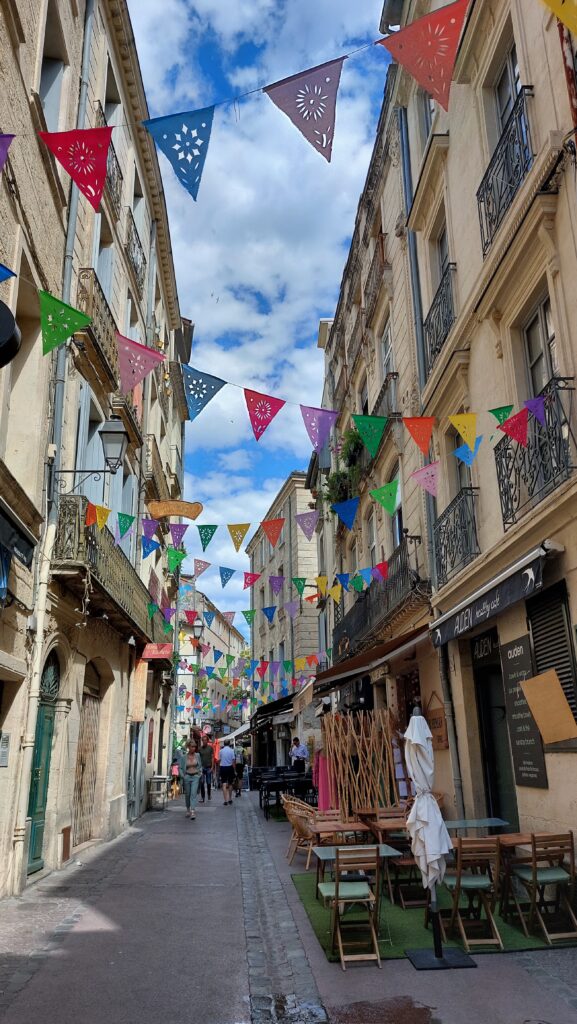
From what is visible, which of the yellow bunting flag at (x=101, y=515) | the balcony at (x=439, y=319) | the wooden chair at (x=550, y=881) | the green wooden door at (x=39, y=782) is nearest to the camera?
A: the wooden chair at (x=550, y=881)

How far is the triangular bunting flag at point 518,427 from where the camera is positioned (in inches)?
293

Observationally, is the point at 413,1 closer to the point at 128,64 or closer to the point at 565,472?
the point at 128,64

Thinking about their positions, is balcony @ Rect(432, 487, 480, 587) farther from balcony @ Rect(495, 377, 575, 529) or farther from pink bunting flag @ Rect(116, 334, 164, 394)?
pink bunting flag @ Rect(116, 334, 164, 394)

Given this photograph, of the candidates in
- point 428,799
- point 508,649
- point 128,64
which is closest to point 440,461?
point 508,649

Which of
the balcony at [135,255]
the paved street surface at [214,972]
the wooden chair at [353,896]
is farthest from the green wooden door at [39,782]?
the balcony at [135,255]

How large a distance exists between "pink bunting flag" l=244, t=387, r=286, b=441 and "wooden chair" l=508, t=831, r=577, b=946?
592cm

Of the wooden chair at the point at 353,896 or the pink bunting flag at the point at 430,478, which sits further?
the pink bunting flag at the point at 430,478

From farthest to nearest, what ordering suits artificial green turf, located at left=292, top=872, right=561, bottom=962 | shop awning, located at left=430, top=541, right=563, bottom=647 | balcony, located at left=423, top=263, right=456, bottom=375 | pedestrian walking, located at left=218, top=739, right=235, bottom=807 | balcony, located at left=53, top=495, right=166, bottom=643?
1. pedestrian walking, located at left=218, top=739, right=235, bottom=807
2. balcony, located at left=423, top=263, right=456, bottom=375
3. balcony, located at left=53, top=495, right=166, bottom=643
4. shop awning, located at left=430, top=541, right=563, bottom=647
5. artificial green turf, located at left=292, top=872, right=561, bottom=962

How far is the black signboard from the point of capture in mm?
6832

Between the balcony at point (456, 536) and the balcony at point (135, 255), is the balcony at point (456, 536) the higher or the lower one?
the lower one

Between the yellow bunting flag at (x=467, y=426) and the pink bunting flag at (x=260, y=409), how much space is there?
7.39ft

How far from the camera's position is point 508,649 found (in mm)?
8070

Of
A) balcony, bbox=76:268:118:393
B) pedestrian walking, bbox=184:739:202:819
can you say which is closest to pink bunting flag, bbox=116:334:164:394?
balcony, bbox=76:268:118:393

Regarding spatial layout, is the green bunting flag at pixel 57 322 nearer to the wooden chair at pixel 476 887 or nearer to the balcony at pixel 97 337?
the balcony at pixel 97 337
